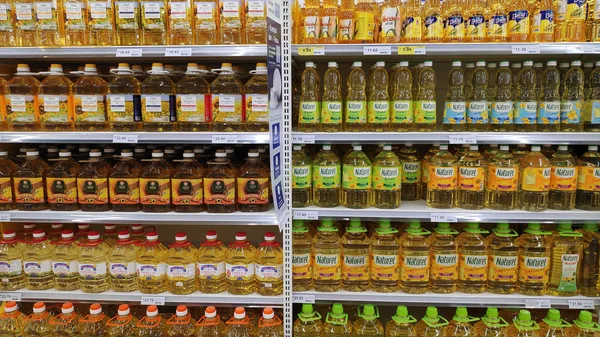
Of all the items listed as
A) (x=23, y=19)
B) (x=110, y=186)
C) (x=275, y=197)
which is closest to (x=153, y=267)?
(x=110, y=186)

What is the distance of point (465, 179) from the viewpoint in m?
2.20

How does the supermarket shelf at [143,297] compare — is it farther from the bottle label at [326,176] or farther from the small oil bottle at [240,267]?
the bottle label at [326,176]

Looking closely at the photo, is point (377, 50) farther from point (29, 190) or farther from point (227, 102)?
point (29, 190)

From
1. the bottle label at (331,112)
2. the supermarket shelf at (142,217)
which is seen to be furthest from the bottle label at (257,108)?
the supermarket shelf at (142,217)

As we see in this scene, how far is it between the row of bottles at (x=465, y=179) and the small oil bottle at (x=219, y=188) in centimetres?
36

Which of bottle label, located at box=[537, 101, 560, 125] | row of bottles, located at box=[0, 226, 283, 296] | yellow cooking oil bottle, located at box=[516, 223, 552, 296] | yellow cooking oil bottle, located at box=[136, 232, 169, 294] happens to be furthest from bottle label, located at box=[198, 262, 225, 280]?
bottle label, located at box=[537, 101, 560, 125]

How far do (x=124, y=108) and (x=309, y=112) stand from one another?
104cm

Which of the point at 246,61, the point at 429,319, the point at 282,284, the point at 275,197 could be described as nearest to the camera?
the point at 275,197

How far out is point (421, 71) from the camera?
2.32 m

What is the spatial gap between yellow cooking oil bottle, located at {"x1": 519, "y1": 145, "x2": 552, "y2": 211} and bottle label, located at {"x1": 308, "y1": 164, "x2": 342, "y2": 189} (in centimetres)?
102

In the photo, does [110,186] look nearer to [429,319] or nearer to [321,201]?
[321,201]

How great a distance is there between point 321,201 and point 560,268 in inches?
54.2

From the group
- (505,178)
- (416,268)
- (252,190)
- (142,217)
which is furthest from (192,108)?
(505,178)

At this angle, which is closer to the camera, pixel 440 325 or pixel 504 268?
pixel 440 325
